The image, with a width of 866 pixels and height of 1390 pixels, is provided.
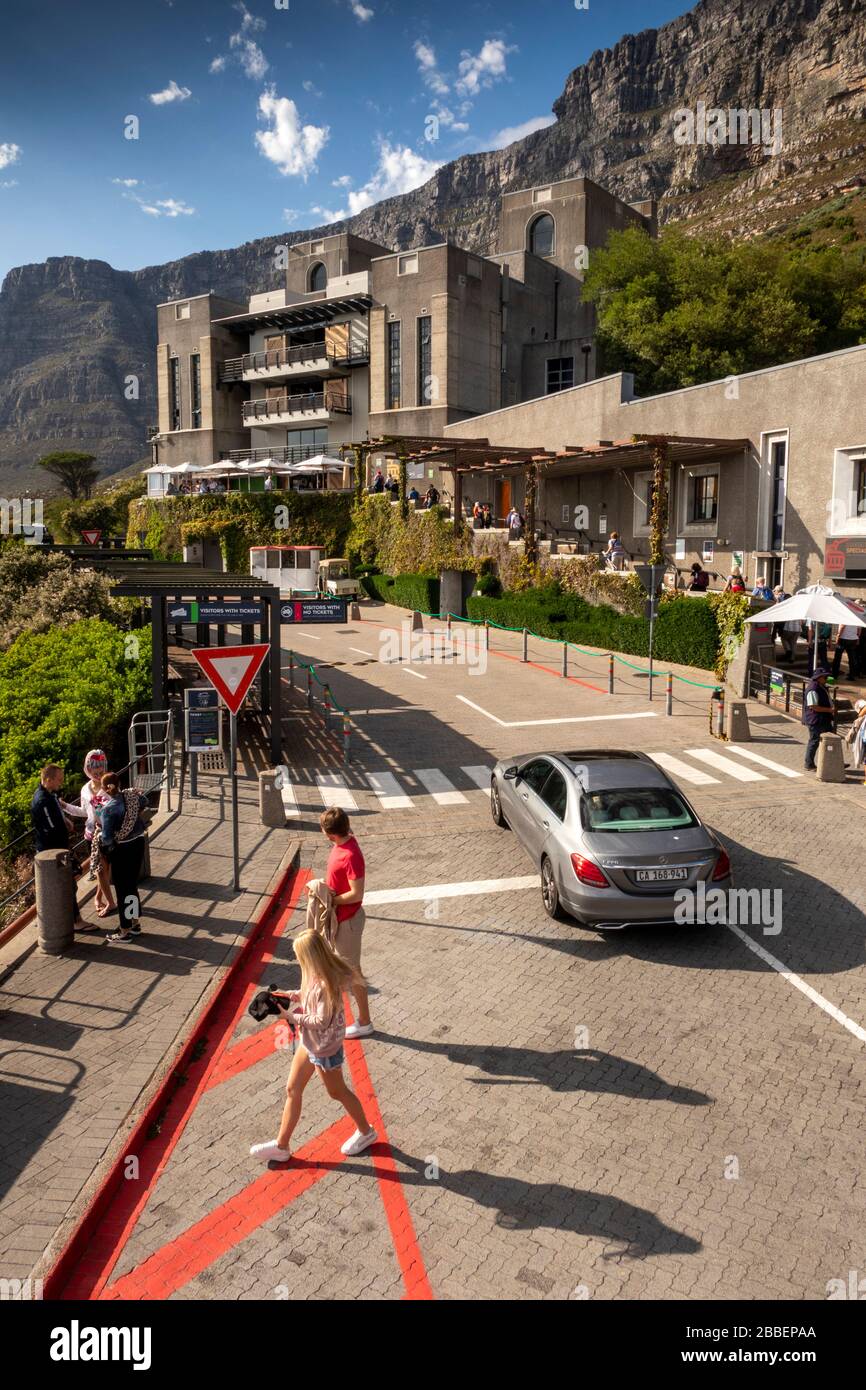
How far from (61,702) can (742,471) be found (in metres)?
20.2

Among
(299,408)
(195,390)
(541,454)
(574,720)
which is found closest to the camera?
(574,720)

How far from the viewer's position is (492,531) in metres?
35.3

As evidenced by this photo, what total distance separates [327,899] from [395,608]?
34.0 metres

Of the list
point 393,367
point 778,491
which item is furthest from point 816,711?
point 393,367

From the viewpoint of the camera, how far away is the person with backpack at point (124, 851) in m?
8.90

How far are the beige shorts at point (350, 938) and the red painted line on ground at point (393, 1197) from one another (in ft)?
2.46

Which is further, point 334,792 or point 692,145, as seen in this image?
point 692,145

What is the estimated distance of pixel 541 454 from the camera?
32.6 metres

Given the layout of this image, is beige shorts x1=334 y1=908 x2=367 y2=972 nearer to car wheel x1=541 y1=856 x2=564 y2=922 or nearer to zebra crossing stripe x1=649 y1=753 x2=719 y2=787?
car wheel x1=541 y1=856 x2=564 y2=922

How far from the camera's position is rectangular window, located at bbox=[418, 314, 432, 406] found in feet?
165

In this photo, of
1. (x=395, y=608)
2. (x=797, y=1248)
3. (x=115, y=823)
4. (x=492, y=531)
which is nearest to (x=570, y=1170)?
(x=797, y=1248)

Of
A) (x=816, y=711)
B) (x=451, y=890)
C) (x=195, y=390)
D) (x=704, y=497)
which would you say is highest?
(x=195, y=390)

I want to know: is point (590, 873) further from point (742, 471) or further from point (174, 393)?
point (174, 393)
